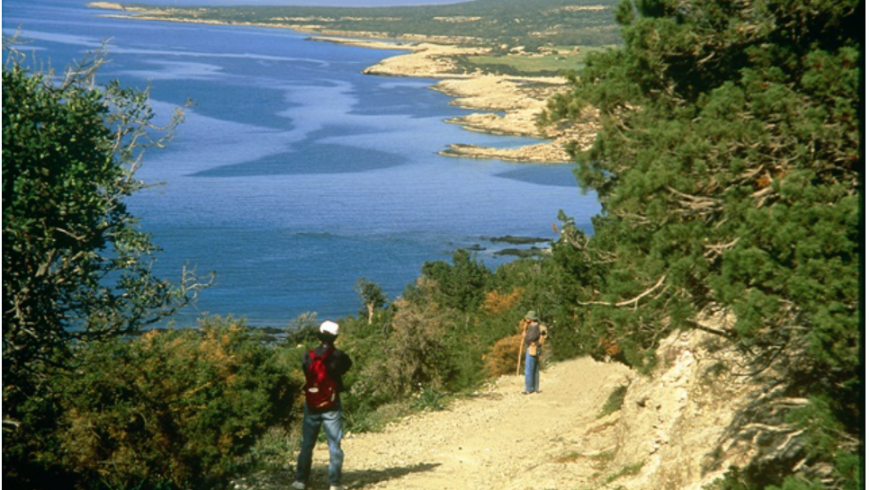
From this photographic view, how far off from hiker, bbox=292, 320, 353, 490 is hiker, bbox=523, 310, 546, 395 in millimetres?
6394

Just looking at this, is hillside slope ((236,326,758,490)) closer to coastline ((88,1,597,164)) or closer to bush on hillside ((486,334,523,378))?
bush on hillside ((486,334,523,378))

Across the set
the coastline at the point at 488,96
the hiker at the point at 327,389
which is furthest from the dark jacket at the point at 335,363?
the coastline at the point at 488,96

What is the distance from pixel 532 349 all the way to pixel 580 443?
3.49 m

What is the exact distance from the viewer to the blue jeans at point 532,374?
14195mm

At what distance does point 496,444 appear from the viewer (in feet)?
37.2

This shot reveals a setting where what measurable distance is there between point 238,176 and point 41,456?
52513mm

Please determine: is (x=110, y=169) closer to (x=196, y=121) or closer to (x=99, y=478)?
(x=99, y=478)

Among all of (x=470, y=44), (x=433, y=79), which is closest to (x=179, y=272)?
(x=433, y=79)

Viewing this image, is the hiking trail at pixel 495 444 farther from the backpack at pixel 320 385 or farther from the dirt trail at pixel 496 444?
the backpack at pixel 320 385

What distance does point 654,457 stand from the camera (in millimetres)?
8531

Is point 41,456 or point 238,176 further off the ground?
point 41,456

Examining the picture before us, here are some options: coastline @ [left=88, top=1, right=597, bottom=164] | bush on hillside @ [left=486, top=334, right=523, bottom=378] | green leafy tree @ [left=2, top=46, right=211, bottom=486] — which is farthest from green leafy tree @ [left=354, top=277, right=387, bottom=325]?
green leafy tree @ [left=2, top=46, right=211, bottom=486]

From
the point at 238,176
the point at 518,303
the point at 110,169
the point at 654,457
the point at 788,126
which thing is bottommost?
the point at 238,176

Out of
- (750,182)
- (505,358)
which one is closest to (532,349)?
(505,358)
